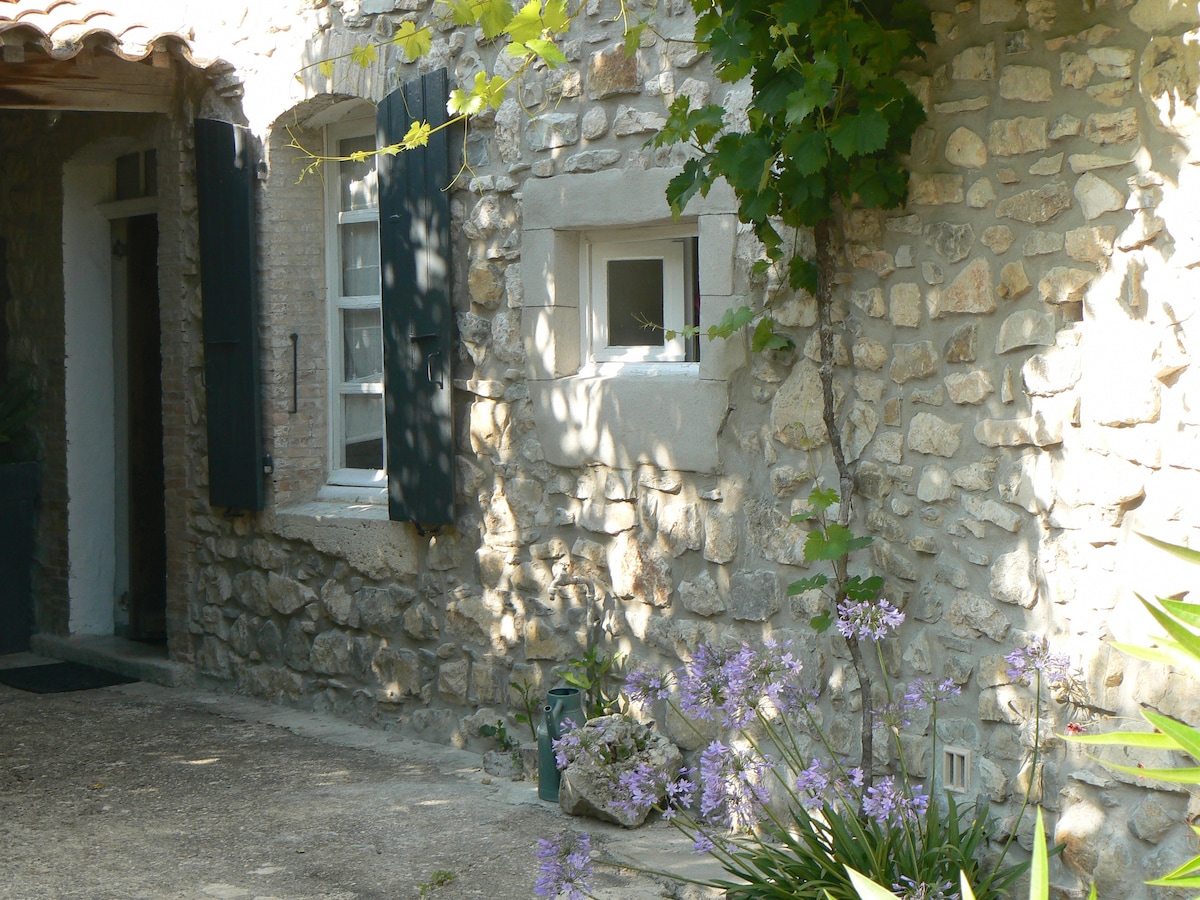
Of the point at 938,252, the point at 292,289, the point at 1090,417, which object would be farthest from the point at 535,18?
the point at 292,289

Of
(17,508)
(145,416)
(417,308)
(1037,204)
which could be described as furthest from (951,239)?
(17,508)

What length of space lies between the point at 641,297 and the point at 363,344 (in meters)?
1.82

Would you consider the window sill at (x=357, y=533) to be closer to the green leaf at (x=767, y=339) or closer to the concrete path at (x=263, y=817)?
the concrete path at (x=263, y=817)

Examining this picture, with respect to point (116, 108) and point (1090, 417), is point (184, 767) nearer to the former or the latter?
point (116, 108)

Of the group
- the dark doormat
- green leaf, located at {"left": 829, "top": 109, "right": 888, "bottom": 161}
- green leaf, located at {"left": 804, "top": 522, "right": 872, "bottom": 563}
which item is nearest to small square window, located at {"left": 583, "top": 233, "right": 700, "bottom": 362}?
green leaf, located at {"left": 804, "top": 522, "right": 872, "bottom": 563}

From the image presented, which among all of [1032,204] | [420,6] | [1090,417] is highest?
[420,6]

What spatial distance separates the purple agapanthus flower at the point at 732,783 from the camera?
369 centimetres

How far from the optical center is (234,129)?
623cm

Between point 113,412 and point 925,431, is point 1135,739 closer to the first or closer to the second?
point 925,431

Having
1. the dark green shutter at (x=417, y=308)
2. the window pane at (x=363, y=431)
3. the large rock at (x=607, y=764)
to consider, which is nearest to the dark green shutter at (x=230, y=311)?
the window pane at (x=363, y=431)

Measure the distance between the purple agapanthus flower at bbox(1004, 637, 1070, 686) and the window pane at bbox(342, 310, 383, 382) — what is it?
356 cm

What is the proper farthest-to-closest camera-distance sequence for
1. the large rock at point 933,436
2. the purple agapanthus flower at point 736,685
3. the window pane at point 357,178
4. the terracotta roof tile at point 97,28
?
1. the window pane at point 357,178
2. the terracotta roof tile at point 97,28
3. the large rock at point 933,436
4. the purple agapanthus flower at point 736,685

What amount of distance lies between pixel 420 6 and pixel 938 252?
2648 mm

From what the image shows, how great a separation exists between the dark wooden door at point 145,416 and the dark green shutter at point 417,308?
2468mm
